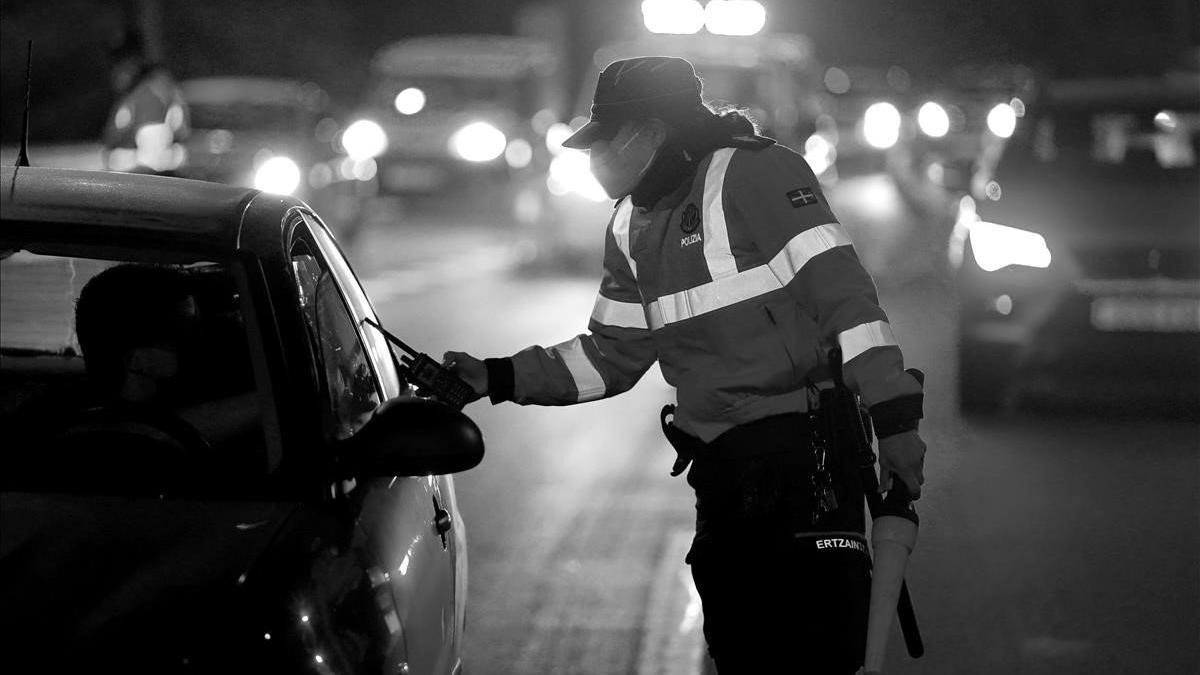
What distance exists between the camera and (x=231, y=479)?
346 cm

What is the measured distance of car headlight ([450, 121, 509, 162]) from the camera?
24.7m

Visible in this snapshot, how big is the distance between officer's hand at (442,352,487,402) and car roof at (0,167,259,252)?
593 millimetres

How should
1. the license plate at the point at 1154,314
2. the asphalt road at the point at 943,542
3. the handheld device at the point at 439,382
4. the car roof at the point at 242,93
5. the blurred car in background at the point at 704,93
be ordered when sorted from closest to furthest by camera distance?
the handheld device at the point at 439,382
the asphalt road at the point at 943,542
the license plate at the point at 1154,314
the blurred car in background at the point at 704,93
the car roof at the point at 242,93

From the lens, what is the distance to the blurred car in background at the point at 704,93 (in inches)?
689

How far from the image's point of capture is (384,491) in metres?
3.70

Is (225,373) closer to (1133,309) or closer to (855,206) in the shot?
(1133,309)

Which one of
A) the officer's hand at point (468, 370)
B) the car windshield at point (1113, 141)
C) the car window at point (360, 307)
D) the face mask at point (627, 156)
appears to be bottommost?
the car windshield at point (1113, 141)

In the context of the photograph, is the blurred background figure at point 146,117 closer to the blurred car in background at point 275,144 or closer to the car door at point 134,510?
the blurred car in background at point 275,144

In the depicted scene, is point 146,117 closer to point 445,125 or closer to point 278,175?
point 278,175

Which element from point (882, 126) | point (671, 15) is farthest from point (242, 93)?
point (882, 126)

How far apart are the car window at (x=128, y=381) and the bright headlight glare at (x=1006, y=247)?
6.48 m

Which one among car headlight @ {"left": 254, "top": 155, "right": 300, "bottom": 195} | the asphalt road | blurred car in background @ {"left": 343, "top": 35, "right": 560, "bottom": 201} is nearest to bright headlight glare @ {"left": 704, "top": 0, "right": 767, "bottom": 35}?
blurred car in background @ {"left": 343, "top": 35, "right": 560, "bottom": 201}

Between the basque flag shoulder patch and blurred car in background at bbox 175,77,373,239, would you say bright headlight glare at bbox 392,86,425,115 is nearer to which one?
blurred car in background at bbox 175,77,373,239

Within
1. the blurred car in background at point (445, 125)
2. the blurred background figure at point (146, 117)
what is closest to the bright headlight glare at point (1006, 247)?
the blurred background figure at point (146, 117)
